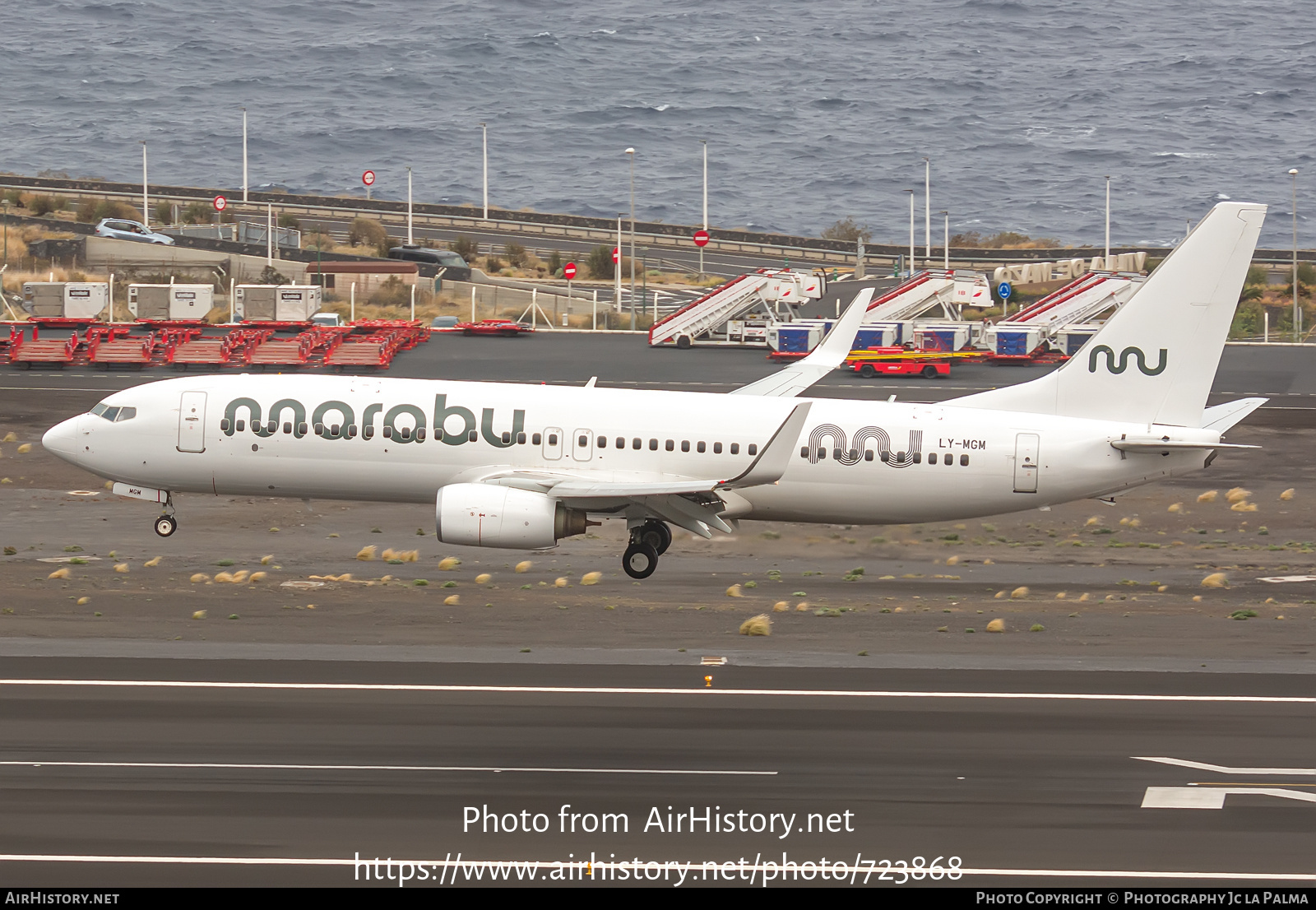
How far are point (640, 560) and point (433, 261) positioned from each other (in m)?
86.7

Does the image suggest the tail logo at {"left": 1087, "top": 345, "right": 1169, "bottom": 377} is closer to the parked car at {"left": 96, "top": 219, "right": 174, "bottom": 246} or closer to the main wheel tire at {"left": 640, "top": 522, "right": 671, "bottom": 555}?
the main wheel tire at {"left": 640, "top": 522, "right": 671, "bottom": 555}

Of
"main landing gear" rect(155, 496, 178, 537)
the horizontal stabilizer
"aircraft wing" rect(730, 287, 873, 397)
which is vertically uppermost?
"aircraft wing" rect(730, 287, 873, 397)

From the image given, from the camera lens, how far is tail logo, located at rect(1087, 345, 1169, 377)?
35812mm

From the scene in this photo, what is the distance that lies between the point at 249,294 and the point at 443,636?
65.0 meters

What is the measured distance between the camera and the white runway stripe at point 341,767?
20.0 metres

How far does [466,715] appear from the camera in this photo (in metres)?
22.8

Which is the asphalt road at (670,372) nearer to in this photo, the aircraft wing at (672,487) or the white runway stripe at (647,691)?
the aircraft wing at (672,487)

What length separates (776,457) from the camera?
33.0 metres

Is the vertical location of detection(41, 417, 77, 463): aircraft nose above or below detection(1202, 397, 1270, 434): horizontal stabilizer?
below

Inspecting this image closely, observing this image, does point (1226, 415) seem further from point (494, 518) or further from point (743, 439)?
point (494, 518)

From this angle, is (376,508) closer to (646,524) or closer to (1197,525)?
(646,524)

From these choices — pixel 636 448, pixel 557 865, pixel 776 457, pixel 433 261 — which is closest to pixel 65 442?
pixel 636 448

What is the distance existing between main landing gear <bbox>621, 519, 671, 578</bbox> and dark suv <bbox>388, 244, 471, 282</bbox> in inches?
2989

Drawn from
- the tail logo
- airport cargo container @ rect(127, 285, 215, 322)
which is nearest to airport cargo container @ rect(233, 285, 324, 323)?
airport cargo container @ rect(127, 285, 215, 322)
